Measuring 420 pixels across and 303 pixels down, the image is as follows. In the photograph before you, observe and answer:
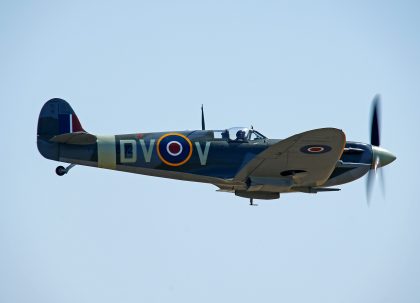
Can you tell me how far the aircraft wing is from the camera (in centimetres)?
1647

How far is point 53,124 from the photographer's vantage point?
17641mm

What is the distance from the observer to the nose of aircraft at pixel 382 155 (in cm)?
1884

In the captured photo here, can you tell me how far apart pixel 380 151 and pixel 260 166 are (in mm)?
3318

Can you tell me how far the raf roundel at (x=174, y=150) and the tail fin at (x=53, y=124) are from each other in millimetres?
1828

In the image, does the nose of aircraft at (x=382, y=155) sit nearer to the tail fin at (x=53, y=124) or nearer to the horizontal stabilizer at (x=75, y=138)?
the horizontal stabilizer at (x=75, y=138)

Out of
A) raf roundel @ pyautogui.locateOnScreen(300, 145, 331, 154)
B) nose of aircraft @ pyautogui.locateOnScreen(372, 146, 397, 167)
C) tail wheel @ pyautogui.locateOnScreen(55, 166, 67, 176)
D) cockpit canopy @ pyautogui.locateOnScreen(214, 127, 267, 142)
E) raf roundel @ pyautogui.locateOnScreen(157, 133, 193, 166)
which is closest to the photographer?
raf roundel @ pyautogui.locateOnScreen(300, 145, 331, 154)

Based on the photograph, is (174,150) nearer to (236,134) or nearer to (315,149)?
(236,134)

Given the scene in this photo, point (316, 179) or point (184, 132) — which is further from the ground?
point (184, 132)

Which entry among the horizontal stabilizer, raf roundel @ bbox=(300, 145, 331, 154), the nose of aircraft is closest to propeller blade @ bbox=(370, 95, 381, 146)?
the nose of aircraft

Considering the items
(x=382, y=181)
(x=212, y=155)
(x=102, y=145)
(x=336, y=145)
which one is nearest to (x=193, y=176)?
(x=212, y=155)

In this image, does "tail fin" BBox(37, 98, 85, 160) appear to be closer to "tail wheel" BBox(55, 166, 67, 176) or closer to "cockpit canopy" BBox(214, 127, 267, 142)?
"tail wheel" BBox(55, 166, 67, 176)

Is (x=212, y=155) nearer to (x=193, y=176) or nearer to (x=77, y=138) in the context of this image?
(x=193, y=176)

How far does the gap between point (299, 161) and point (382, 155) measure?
8.86 ft

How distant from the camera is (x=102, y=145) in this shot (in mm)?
17422
